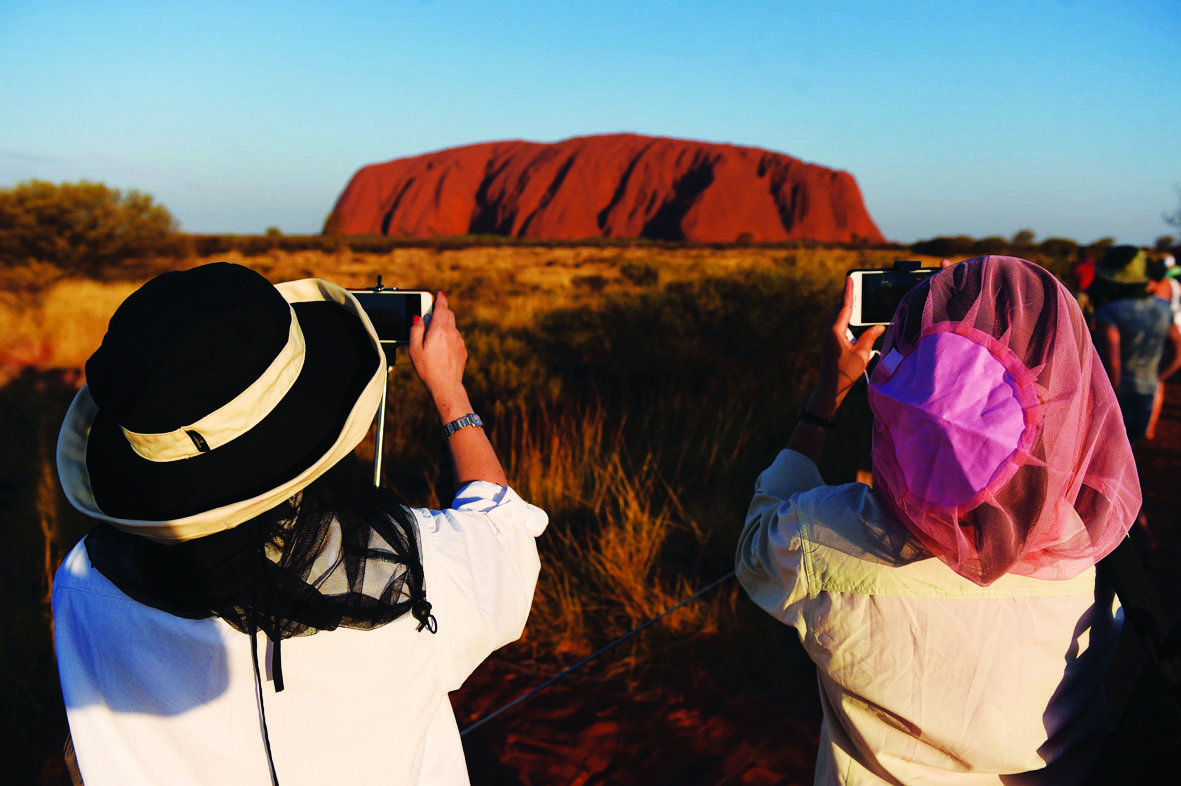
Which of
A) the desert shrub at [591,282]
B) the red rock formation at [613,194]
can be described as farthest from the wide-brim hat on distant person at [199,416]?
the red rock formation at [613,194]

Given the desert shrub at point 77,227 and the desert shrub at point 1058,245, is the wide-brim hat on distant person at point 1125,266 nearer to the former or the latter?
the desert shrub at point 77,227

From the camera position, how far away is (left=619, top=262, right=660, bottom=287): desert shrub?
17141 mm

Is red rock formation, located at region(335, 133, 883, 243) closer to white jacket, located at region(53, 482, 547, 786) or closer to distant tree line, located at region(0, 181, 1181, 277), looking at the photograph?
distant tree line, located at region(0, 181, 1181, 277)

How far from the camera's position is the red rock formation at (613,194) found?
85.4 meters

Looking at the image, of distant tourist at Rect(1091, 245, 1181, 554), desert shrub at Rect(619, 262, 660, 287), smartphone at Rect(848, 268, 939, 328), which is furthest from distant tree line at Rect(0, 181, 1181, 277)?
smartphone at Rect(848, 268, 939, 328)

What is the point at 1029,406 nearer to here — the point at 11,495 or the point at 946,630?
the point at 946,630

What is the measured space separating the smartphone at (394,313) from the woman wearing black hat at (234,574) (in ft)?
1.50

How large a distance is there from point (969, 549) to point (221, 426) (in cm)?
105

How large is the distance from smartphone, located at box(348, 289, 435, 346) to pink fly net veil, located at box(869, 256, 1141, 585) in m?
0.97

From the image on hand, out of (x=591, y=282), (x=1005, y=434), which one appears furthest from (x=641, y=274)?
(x=1005, y=434)

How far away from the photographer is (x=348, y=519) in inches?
38.8

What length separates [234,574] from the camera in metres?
0.90

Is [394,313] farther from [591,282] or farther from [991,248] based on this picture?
[991,248]

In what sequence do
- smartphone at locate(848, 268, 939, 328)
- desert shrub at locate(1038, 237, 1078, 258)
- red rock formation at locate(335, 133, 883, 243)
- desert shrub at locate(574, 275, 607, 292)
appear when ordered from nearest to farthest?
smartphone at locate(848, 268, 939, 328) → desert shrub at locate(574, 275, 607, 292) → desert shrub at locate(1038, 237, 1078, 258) → red rock formation at locate(335, 133, 883, 243)
